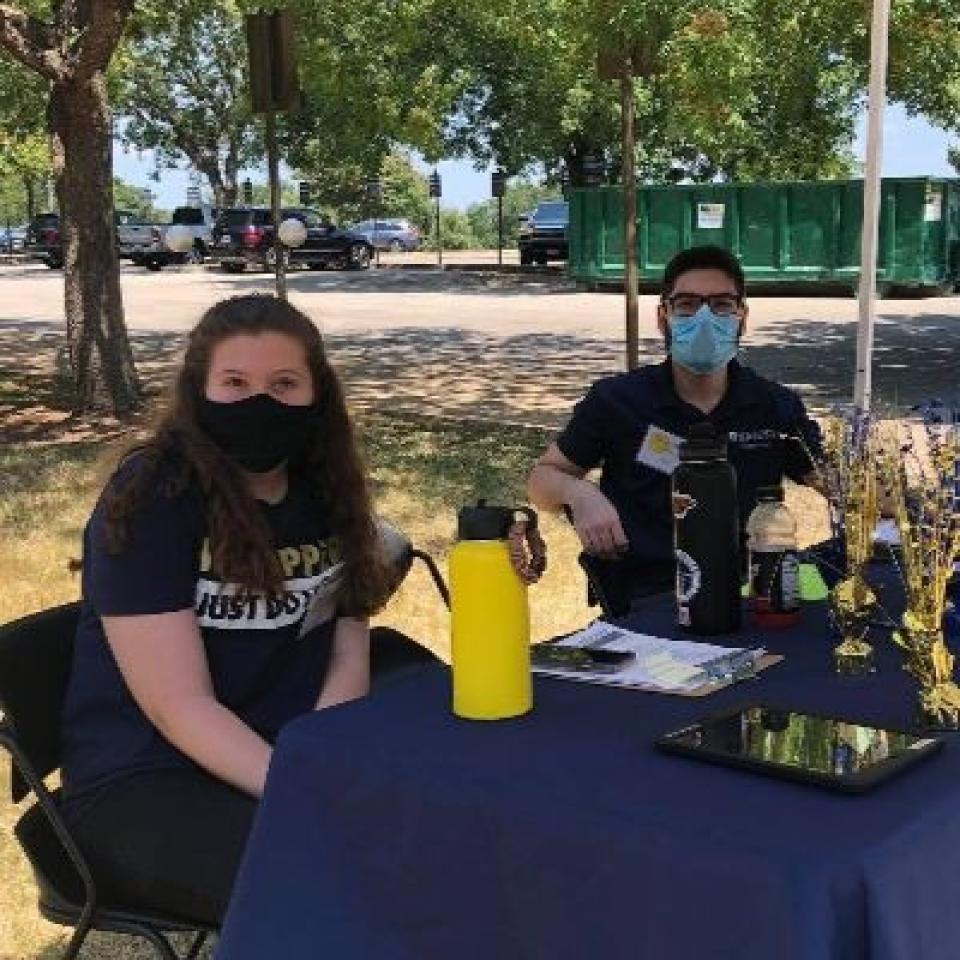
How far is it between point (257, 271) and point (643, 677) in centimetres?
3322

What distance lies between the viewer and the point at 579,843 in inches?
62.9

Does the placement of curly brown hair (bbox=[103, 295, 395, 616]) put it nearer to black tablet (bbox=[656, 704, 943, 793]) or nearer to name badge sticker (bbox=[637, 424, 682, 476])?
black tablet (bbox=[656, 704, 943, 793])

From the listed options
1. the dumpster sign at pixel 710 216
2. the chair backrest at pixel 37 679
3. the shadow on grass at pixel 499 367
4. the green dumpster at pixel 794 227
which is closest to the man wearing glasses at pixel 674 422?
the chair backrest at pixel 37 679

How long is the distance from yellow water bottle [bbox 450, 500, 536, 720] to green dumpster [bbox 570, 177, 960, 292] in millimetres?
19715

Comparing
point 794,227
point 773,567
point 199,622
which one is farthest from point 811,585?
point 794,227

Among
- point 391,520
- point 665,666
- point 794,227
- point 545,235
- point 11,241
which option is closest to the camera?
point 665,666

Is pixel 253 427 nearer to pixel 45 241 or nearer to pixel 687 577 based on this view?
pixel 687 577

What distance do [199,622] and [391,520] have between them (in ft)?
15.3

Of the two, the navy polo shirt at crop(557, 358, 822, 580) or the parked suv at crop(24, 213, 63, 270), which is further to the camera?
the parked suv at crop(24, 213, 63, 270)

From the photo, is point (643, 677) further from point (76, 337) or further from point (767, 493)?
point (76, 337)

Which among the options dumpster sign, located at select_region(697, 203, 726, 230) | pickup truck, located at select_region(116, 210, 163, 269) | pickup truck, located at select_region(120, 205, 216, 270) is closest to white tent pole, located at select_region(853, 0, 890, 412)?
dumpster sign, located at select_region(697, 203, 726, 230)

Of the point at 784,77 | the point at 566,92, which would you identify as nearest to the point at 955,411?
the point at 784,77

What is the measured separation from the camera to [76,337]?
10180 mm

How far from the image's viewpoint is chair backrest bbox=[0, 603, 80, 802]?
251 centimetres
